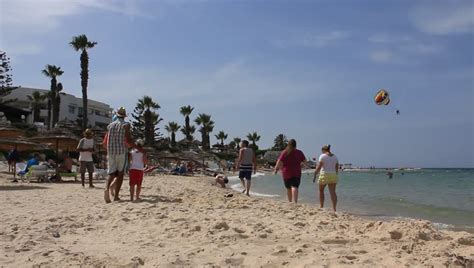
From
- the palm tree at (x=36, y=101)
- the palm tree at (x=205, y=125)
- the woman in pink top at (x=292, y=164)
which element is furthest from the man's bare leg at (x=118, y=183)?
the palm tree at (x=205, y=125)

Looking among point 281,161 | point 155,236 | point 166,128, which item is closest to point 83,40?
point 281,161

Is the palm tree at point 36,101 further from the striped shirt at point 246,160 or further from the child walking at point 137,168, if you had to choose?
the child walking at point 137,168

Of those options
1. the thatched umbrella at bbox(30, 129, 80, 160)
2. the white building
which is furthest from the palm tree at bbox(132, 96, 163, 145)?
the thatched umbrella at bbox(30, 129, 80, 160)

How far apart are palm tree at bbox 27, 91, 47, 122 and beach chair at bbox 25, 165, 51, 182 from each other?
4465 centimetres

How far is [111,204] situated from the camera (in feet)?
23.8

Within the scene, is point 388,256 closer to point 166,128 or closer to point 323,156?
point 323,156

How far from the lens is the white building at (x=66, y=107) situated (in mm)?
56000

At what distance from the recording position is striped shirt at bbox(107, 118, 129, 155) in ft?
24.2

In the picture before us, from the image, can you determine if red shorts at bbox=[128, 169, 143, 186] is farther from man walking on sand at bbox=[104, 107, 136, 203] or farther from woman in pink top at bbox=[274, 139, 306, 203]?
woman in pink top at bbox=[274, 139, 306, 203]

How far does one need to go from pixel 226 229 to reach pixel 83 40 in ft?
131

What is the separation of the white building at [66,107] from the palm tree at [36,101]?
0.46 metres

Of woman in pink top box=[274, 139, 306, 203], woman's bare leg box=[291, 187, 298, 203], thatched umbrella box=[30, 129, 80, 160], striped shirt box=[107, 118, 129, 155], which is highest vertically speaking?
thatched umbrella box=[30, 129, 80, 160]

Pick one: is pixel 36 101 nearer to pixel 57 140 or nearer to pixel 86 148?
pixel 57 140

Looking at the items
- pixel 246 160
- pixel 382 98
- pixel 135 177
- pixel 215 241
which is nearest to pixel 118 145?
pixel 135 177
